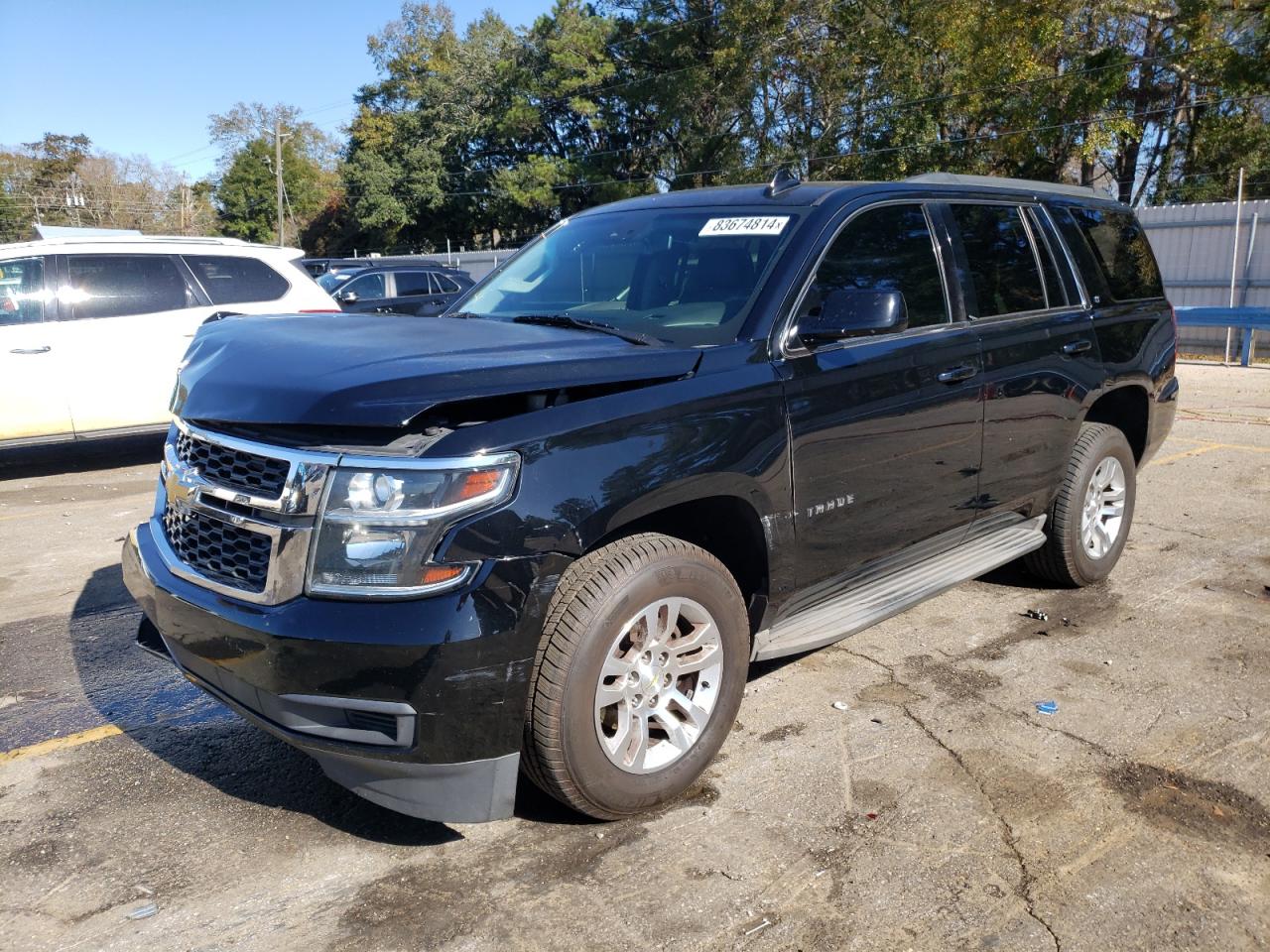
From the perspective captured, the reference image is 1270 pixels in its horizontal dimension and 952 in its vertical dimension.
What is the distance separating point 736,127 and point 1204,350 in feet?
71.0

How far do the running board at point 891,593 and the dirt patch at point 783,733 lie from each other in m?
0.30

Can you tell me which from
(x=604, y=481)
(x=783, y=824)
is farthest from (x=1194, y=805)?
Result: (x=604, y=481)

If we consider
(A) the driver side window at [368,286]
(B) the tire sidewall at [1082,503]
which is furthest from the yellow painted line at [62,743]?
(A) the driver side window at [368,286]

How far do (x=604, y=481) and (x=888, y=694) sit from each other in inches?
74.3

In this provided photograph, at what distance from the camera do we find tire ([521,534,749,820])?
9.36 ft

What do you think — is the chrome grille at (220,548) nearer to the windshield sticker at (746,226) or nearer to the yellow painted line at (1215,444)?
the windshield sticker at (746,226)

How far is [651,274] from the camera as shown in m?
4.06

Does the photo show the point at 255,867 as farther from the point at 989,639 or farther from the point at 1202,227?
the point at 1202,227

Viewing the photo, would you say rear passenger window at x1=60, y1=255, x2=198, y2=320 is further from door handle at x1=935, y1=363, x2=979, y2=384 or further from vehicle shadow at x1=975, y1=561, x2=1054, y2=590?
door handle at x1=935, y1=363, x2=979, y2=384

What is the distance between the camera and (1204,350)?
1880 centimetres

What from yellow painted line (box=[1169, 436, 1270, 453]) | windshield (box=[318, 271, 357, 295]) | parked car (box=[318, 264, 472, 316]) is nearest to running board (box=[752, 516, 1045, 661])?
yellow painted line (box=[1169, 436, 1270, 453])

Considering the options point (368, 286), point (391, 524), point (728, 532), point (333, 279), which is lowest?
point (728, 532)

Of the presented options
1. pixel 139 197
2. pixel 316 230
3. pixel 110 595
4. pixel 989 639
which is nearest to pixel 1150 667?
pixel 989 639

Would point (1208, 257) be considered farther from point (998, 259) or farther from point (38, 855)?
point (38, 855)
